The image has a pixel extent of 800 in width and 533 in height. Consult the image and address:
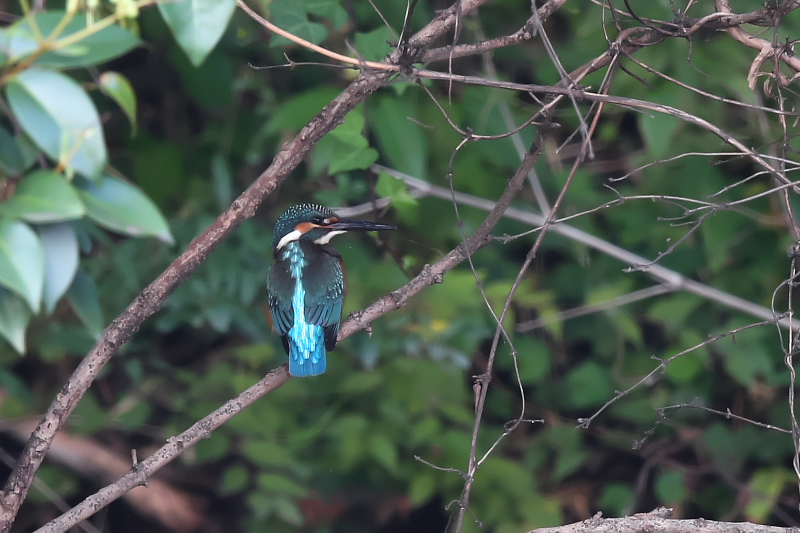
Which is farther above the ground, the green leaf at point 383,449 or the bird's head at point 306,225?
the bird's head at point 306,225

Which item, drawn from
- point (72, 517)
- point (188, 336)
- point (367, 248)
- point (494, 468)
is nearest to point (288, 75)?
point (367, 248)

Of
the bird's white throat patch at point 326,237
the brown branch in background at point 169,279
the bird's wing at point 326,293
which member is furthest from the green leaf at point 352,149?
the bird's white throat patch at point 326,237

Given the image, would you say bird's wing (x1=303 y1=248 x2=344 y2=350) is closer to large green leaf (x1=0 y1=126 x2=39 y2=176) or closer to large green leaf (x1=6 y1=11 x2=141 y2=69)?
large green leaf (x1=0 y1=126 x2=39 y2=176)

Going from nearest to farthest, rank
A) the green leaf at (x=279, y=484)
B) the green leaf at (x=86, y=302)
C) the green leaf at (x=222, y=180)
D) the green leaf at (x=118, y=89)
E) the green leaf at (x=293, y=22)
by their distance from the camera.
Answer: the green leaf at (x=118, y=89)
the green leaf at (x=86, y=302)
the green leaf at (x=293, y=22)
the green leaf at (x=222, y=180)
the green leaf at (x=279, y=484)

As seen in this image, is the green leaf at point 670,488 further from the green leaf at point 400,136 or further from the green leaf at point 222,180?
the green leaf at point 222,180

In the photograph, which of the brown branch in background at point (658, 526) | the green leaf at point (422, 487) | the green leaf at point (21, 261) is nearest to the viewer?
the green leaf at point (21, 261)
